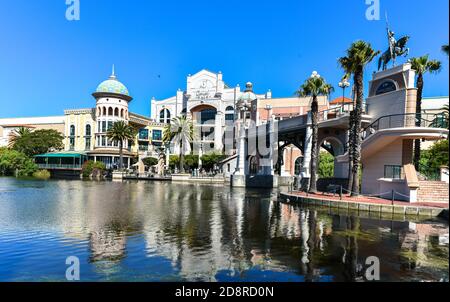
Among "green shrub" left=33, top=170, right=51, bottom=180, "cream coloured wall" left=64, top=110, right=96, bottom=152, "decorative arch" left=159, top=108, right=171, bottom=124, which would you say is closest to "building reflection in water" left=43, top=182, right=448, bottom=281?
"green shrub" left=33, top=170, right=51, bottom=180

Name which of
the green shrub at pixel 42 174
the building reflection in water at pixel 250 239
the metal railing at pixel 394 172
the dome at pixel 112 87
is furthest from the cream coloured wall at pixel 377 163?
the dome at pixel 112 87

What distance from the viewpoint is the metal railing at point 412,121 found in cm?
2036

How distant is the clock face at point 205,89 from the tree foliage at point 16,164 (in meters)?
44.4

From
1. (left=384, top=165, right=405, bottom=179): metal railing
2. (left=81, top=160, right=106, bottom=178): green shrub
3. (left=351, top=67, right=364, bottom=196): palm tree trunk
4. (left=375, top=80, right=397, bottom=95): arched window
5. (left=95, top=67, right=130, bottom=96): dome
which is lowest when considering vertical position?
(left=81, top=160, right=106, bottom=178): green shrub

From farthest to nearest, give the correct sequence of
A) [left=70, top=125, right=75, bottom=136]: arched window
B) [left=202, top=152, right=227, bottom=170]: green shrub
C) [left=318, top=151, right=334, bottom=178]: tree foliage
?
[left=70, top=125, right=75, bottom=136]: arched window, [left=202, top=152, right=227, bottom=170]: green shrub, [left=318, top=151, right=334, bottom=178]: tree foliage

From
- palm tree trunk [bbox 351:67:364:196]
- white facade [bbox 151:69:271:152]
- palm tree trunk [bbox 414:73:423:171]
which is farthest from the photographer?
white facade [bbox 151:69:271:152]

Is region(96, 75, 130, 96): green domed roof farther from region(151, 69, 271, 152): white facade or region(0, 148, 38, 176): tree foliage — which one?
region(0, 148, 38, 176): tree foliage

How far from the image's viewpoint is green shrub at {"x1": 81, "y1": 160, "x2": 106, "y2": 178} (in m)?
66.4

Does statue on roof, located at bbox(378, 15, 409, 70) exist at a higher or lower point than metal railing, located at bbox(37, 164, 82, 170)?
higher

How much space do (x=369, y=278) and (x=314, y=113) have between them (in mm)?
22700

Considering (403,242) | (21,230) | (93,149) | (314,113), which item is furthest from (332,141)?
(93,149)

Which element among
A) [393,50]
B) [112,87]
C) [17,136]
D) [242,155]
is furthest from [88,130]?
[393,50]

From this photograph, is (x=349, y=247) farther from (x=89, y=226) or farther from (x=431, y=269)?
(x=89, y=226)

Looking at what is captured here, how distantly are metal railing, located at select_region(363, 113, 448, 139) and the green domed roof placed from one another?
6769 cm
